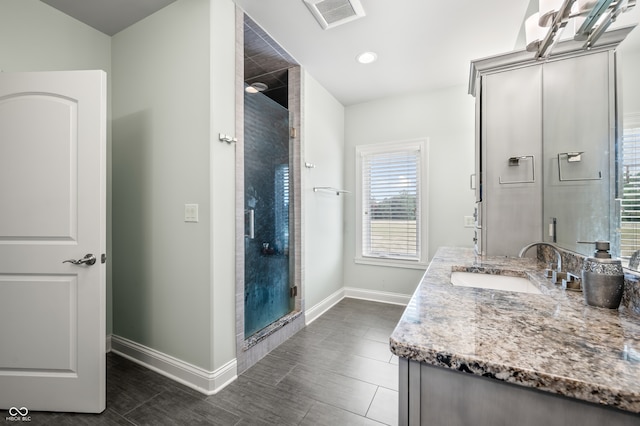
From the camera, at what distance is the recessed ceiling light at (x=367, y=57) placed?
2539 mm

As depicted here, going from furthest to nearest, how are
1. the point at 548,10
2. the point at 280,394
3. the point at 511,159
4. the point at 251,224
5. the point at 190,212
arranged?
the point at 251,224 < the point at 511,159 < the point at 190,212 < the point at 280,394 < the point at 548,10

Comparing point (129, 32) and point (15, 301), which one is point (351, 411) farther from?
point (129, 32)

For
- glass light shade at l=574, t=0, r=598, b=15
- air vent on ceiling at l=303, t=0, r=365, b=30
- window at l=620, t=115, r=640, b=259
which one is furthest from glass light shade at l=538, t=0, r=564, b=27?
air vent on ceiling at l=303, t=0, r=365, b=30

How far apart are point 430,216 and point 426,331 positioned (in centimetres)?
280

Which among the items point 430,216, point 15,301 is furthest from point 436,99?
point 15,301

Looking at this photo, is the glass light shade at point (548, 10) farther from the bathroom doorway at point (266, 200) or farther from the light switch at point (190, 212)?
the light switch at point (190, 212)

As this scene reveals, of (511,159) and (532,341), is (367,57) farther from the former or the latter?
(532,341)

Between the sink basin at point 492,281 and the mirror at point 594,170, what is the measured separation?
31cm

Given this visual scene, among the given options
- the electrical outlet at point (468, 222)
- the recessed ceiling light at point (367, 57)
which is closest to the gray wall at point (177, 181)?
the recessed ceiling light at point (367, 57)

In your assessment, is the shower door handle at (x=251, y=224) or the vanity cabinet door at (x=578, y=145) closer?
the vanity cabinet door at (x=578, y=145)

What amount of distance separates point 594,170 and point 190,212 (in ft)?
7.37

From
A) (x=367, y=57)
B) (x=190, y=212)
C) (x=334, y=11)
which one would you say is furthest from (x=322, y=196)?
(x=334, y=11)

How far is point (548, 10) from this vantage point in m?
1.18

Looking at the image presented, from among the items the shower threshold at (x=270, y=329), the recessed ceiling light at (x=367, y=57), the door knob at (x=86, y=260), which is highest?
the recessed ceiling light at (x=367, y=57)
